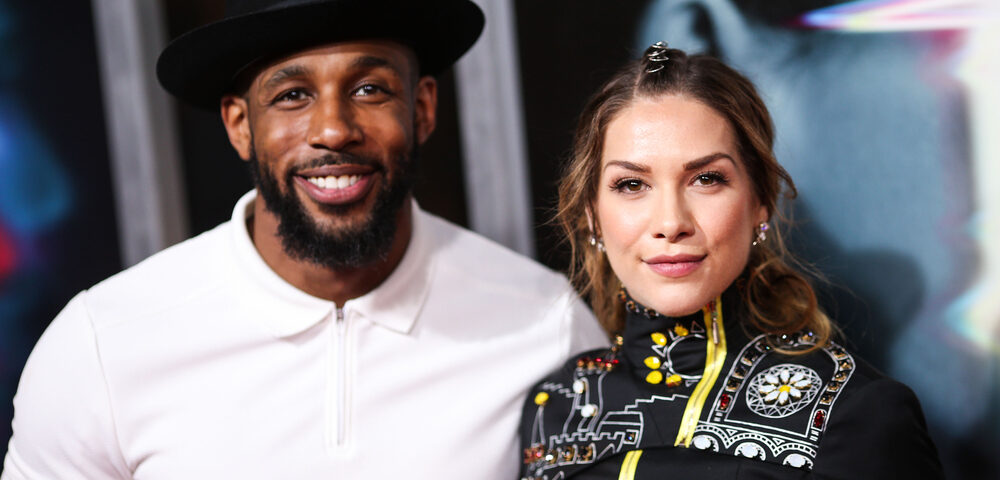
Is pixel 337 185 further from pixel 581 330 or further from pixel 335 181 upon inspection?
pixel 581 330

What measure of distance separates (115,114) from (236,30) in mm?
1223

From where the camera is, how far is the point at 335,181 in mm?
1923

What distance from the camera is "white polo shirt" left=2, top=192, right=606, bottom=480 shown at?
1862 mm

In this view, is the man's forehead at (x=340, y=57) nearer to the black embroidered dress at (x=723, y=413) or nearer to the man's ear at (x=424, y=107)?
the man's ear at (x=424, y=107)

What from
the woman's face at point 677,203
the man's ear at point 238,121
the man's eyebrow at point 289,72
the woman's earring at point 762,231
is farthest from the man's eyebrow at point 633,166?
the man's ear at point 238,121

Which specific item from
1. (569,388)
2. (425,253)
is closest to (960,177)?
(569,388)

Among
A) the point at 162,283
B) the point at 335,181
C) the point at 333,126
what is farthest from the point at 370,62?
the point at 162,283

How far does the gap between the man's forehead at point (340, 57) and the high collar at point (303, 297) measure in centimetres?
43

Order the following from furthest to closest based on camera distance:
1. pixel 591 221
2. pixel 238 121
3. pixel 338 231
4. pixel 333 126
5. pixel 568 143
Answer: pixel 568 143, pixel 238 121, pixel 338 231, pixel 333 126, pixel 591 221

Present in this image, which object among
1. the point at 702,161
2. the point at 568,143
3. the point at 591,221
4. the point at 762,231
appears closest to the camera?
the point at 702,161

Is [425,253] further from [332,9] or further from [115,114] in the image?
[115,114]

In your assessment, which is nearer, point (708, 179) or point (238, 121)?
point (708, 179)

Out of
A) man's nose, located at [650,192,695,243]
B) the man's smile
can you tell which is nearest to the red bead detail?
man's nose, located at [650,192,695,243]

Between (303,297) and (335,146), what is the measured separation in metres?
0.36
